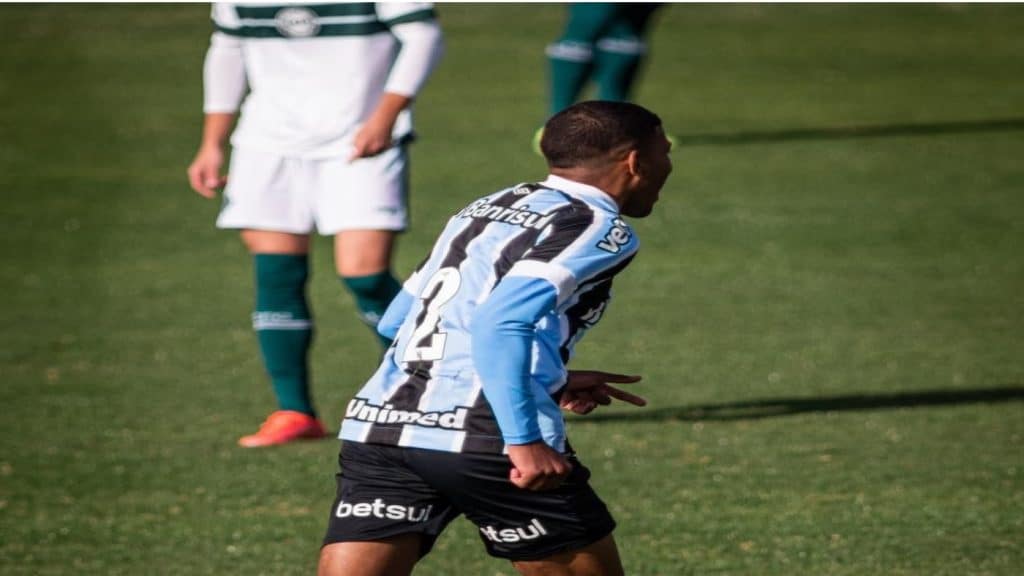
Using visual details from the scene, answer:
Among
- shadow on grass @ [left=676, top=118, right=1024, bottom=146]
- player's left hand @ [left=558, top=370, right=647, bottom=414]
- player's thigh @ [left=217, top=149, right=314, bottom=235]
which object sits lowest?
shadow on grass @ [left=676, top=118, right=1024, bottom=146]

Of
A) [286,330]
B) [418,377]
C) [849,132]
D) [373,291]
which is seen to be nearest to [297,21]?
[373,291]

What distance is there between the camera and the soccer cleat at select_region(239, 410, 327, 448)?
22.8 ft

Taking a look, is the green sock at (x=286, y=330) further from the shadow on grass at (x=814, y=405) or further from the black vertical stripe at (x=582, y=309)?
the black vertical stripe at (x=582, y=309)

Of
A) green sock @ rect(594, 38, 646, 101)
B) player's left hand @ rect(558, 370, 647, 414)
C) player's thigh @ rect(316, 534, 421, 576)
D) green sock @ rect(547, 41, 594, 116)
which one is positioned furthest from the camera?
green sock @ rect(547, 41, 594, 116)

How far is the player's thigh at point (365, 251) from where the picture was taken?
22.2ft

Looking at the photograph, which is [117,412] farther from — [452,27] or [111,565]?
[452,27]

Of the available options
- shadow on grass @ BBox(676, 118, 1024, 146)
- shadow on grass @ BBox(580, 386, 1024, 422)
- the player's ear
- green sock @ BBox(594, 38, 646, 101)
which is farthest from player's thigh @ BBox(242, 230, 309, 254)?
shadow on grass @ BBox(676, 118, 1024, 146)

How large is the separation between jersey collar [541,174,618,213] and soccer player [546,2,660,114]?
1027 cm

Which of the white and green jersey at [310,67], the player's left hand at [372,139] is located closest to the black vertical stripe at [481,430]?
the player's left hand at [372,139]

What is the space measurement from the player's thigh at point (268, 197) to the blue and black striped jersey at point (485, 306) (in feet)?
10.0

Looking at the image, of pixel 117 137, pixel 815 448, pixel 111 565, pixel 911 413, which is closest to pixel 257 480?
pixel 111 565

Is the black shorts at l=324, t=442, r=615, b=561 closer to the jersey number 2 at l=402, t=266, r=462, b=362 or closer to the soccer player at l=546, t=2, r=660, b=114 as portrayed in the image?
the jersey number 2 at l=402, t=266, r=462, b=362

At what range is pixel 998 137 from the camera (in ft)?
48.3

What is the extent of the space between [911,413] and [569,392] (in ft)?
11.8
